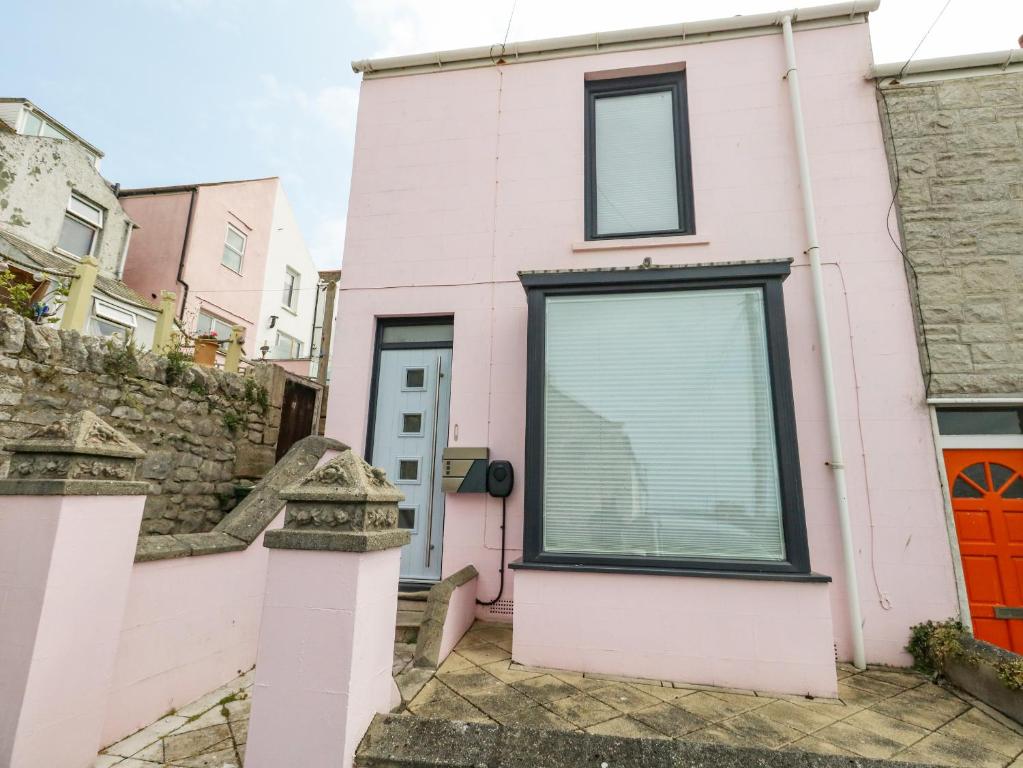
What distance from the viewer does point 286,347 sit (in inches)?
648

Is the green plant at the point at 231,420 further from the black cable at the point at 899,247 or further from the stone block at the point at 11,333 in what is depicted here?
the black cable at the point at 899,247

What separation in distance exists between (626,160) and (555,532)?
164 inches

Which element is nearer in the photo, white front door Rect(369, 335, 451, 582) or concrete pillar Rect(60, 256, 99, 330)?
concrete pillar Rect(60, 256, 99, 330)

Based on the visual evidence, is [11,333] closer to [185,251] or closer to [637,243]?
[637,243]

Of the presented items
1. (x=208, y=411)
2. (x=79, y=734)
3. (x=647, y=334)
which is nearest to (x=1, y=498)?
(x=79, y=734)

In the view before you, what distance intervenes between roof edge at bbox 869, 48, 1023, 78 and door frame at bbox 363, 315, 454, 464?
5.11m

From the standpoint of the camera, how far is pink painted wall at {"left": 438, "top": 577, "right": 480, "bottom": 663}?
3656 mm

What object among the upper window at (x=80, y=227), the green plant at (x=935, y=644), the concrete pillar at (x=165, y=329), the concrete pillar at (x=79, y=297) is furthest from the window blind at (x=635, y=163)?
the upper window at (x=80, y=227)

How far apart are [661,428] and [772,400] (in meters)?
0.90

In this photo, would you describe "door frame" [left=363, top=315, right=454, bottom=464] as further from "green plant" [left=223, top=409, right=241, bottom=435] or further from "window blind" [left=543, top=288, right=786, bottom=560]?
"green plant" [left=223, top=409, right=241, bottom=435]

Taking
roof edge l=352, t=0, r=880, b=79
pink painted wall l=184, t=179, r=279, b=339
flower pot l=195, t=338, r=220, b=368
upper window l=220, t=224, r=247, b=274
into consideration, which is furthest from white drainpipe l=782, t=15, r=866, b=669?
upper window l=220, t=224, r=247, b=274

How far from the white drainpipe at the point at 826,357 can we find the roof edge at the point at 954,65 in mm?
848

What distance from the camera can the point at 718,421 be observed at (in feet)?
A: 13.1

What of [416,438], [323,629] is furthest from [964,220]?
[323,629]
